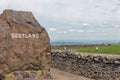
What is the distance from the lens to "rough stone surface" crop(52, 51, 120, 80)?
17.8 m

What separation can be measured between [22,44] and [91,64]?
7706mm

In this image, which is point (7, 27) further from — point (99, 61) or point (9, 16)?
point (99, 61)

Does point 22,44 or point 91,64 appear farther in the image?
point 91,64

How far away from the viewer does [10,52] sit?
13234 millimetres

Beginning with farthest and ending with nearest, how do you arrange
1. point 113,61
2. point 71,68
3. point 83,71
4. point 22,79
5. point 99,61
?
point 71,68 → point 83,71 → point 99,61 → point 113,61 → point 22,79

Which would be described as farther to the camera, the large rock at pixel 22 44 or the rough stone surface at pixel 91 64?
the rough stone surface at pixel 91 64

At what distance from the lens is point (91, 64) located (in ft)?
66.3

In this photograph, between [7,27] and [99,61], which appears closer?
[7,27]

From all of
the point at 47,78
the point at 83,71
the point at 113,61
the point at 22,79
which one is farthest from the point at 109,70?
the point at 22,79

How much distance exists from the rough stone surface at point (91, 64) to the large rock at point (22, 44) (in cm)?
491

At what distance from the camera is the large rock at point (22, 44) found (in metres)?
13.2

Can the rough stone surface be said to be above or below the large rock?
below

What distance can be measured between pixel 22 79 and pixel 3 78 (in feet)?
2.79

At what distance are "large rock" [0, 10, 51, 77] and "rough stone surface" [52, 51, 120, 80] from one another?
16.1 ft
